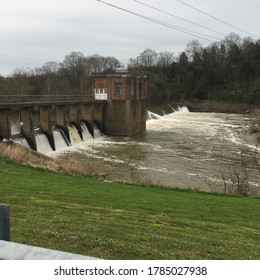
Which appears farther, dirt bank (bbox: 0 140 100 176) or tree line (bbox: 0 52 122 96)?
tree line (bbox: 0 52 122 96)

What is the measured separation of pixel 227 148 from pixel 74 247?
36245 mm

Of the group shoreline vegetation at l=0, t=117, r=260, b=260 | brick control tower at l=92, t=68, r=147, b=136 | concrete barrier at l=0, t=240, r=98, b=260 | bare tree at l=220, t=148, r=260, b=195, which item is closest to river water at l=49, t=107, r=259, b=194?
bare tree at l=220, t=148, r=260, b=195

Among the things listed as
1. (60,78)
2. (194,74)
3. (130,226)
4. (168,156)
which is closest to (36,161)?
(168,156)

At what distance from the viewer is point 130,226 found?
26.8 ft

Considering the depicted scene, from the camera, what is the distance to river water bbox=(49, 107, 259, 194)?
1040 inches

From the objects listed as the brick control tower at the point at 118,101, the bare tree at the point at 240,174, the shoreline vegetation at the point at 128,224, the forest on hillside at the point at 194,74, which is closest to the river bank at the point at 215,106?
the forest on hillside at the point at 194,74

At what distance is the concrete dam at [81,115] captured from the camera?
3584cm

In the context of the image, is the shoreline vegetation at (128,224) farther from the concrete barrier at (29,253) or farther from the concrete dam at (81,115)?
the concrete dam at (81,115)

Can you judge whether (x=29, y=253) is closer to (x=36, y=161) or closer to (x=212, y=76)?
(x=36, y=161)

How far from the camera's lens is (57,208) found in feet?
32.5

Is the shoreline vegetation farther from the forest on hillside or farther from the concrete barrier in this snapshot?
the forest on hillside

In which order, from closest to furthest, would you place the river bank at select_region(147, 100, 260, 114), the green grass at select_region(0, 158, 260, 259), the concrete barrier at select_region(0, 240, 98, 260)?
1. the concrete barrier at select_region(0, 240, 98, 260)
2. the green grass at select_region(0, 158, 260, 259)
3. the river bank at select_region(147, 100, 260, 114)

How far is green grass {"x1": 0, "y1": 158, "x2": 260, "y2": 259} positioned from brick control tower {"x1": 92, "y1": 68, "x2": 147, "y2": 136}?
37.8 meters

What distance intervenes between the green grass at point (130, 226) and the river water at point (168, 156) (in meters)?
10.2
